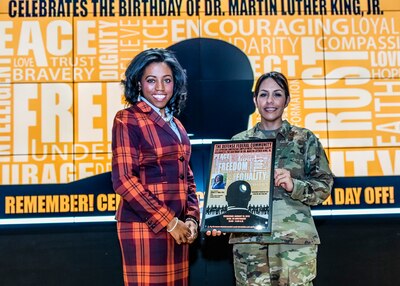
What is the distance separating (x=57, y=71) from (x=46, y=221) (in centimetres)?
111

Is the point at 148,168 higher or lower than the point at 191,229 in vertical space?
higher

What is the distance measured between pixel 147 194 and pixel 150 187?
0.06 metres

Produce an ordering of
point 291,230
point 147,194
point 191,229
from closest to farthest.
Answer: point 147,194, point 191,229, point 291,230

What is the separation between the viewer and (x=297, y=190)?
7.04ft

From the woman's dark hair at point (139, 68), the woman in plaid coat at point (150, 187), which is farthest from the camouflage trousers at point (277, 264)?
the woman's dark hair at point (139, 68)

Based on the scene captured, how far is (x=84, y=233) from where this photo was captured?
3.31 meters

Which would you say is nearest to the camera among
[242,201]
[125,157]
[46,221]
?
[125,157]

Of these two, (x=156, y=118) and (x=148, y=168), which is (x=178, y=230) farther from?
(x=156, y=118)

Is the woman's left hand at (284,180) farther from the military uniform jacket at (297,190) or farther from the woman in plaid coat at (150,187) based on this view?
the woman in plaid coat at (150,187)

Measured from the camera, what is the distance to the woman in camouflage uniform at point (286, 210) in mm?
2201

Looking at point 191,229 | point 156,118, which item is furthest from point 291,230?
point 156,118

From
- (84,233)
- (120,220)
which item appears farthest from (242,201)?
(84,233)

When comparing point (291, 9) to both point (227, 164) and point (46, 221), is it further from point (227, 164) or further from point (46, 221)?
point (46, 221)

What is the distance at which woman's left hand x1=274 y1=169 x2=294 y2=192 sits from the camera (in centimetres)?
214
